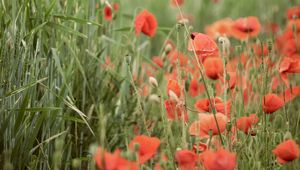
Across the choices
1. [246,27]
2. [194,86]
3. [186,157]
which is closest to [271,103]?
[186,157]

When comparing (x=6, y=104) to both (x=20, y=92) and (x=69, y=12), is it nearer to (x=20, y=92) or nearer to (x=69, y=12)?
(x=20, y=92)

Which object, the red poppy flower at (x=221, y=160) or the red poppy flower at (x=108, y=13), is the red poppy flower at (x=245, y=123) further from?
the red poppy flower at (x=108, y=13)

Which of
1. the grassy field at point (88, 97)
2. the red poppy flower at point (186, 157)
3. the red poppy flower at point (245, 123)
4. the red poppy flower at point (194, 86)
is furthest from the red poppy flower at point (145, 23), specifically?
the red poppy flower at point (186, 157)

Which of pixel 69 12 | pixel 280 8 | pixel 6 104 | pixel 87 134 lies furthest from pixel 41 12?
pixel 280 8

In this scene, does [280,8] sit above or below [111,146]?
above

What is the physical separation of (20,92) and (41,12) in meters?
0.27

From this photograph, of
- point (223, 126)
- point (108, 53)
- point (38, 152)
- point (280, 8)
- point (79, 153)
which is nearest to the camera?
point (223, 126)

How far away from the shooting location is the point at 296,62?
209 centimetres

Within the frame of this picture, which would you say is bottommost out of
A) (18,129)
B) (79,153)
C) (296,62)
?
(79,153)

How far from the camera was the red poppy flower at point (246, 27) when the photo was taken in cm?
261

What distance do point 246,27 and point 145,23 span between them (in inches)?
20.6

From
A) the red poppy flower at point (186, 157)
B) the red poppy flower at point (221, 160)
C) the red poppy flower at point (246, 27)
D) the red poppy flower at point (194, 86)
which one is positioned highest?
the red poppy flower at point (246, 27)

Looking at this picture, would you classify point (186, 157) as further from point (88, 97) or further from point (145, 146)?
point (88, 97)

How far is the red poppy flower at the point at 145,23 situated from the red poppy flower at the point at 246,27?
478 millimetres
